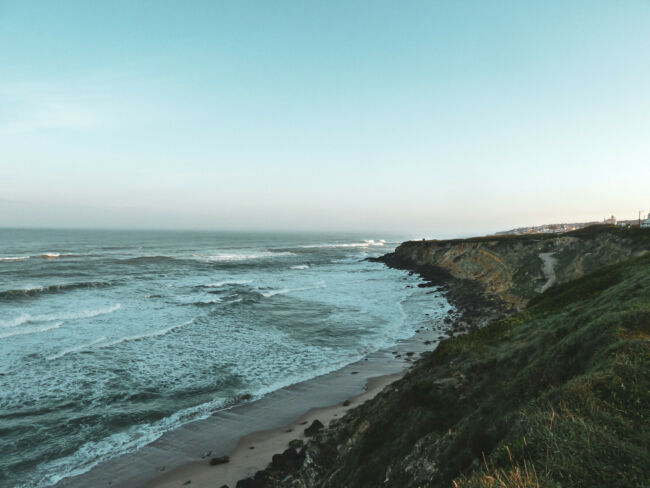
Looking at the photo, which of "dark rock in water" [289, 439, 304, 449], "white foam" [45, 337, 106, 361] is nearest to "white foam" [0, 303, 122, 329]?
"white foam" [45, 337, 106, 361]

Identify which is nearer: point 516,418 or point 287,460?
point 516,418

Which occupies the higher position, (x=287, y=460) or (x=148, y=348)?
(x=287, y=460)

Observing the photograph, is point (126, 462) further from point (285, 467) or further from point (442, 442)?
point (442, 442)

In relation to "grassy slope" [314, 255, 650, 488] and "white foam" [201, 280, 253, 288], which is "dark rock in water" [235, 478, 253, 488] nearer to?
"grassy slope" [314, 255, 650, 488]

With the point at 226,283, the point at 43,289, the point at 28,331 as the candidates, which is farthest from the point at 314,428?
the point at 43,289

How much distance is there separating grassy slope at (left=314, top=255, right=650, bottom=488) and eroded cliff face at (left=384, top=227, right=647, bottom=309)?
979 inches

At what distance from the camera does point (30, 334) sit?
25.7 m

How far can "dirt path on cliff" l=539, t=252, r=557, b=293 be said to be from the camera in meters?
37.0

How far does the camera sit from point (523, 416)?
18.2 ft

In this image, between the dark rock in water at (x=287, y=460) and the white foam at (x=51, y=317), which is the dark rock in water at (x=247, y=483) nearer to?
the dark rock in water at (x=287, y=460)

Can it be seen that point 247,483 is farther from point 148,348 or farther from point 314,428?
point 148,348

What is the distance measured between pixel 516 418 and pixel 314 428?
9511 millimetres

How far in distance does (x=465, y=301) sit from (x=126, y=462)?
33.3 meters

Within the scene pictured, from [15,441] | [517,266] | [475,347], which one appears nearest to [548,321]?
[475,347]
